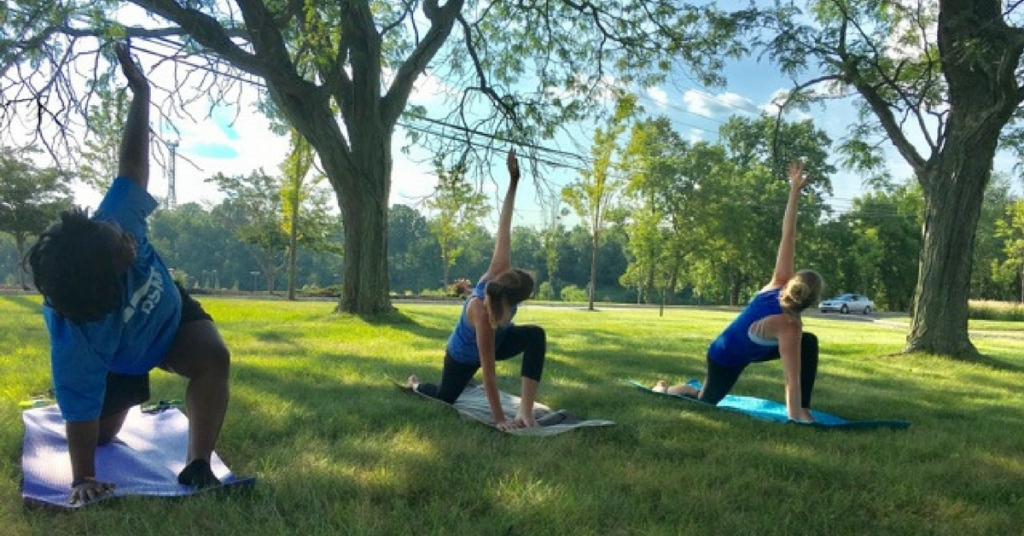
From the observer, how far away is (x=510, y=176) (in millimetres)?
Result: 4914

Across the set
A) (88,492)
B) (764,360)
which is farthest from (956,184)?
(88,492)

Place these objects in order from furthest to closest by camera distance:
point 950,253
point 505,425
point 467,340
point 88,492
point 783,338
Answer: point 950,253 < point 783,338 < point 467,340 < point 505,425 < point 88,492

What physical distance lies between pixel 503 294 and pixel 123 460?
7.09 ft

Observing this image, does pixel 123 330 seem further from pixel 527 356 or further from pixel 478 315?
pixel 527 356

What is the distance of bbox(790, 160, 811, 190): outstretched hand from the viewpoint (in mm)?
5273

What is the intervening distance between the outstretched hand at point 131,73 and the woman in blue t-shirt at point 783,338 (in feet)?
13.4

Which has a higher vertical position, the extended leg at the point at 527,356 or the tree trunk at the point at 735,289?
the tree trunk at the point at 735,289

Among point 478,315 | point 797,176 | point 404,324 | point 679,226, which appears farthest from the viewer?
point 679,226

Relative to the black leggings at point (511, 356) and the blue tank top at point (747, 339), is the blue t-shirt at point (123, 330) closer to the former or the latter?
the black leggings at point (511, 356)

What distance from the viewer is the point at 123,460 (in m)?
3.16

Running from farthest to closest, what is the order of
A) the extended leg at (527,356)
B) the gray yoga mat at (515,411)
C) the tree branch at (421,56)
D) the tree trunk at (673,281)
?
the tree trunk at (673,281) < the tree branch at (421,56) < the extended leg at (527,356) < the gray yoga mat at (515,411)

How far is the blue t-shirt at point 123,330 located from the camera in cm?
251

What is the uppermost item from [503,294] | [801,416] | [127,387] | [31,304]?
[503,294]

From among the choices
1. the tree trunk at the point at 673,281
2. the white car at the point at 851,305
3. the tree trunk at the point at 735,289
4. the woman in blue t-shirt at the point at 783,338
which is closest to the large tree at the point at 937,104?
the woman in blue t-shirt at the point at 783,338
